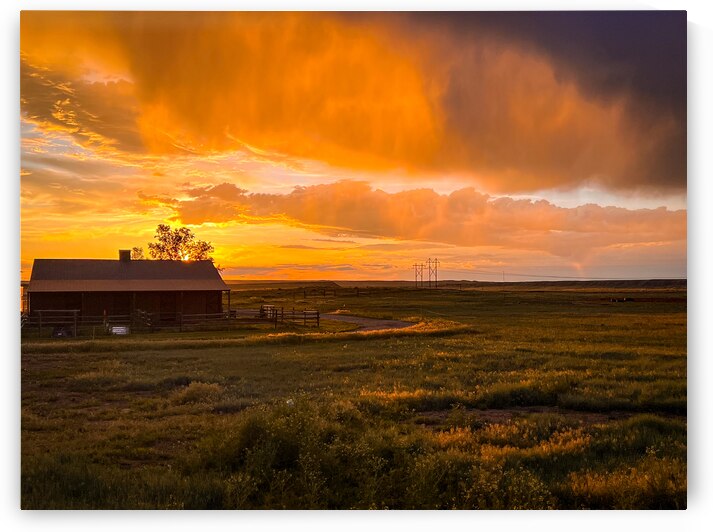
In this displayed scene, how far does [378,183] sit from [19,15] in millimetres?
6682

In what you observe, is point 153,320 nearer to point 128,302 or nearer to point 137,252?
point 128,302

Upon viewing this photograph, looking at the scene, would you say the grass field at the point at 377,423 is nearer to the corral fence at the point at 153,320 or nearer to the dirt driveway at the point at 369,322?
the corral fence at the point at 153,320

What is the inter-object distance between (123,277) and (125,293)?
1.90 m

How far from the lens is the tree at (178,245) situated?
34.0 feet

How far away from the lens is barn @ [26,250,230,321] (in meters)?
16.7

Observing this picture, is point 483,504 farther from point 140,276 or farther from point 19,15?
point 140,276

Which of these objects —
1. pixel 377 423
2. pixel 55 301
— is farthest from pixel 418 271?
pixel 55 301

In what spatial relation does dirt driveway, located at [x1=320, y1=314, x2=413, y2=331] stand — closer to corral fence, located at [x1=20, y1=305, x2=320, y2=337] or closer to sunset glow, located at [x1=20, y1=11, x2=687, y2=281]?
corral fence, located at [x1=20, y1=305, x2=320, y2=337]

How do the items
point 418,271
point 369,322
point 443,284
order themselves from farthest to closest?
1. point 369,322
2. point 443,284
3. point 418,271

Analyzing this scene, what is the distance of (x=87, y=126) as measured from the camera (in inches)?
386

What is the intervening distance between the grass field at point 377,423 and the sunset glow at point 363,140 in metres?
1.59

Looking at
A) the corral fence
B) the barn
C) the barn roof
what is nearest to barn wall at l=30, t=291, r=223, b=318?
the barn

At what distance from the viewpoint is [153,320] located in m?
19.8

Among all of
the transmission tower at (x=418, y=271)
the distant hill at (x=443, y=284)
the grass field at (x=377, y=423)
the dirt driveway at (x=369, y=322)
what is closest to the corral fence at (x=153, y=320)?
the dirt driveway at (x=369, y=322)
